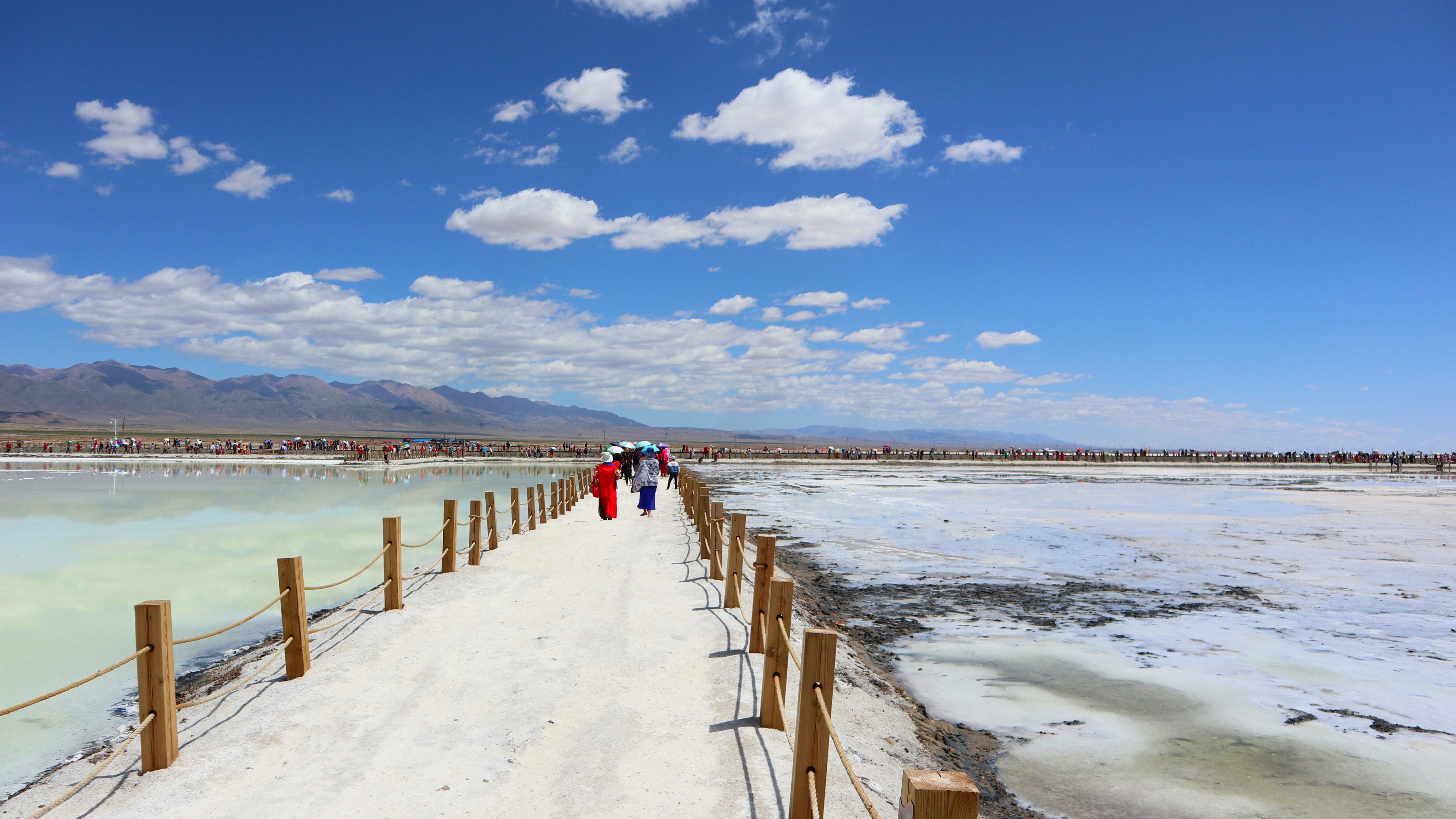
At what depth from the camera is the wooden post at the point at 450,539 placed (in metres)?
11.3

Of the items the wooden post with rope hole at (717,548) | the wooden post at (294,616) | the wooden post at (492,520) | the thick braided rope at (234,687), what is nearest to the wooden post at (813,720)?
the thick braided rope at (234,687)

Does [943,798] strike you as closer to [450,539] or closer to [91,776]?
[91,776]

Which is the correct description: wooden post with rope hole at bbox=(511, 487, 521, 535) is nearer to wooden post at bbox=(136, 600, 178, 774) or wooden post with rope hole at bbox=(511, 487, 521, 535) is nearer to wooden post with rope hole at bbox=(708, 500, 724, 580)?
wooden post with rope hole at bbox=(708, 500, 724, 580)

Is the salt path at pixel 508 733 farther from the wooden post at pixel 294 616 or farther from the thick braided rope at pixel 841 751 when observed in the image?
the thick braided rope at pixel 841 751

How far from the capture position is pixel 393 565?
8.88 metres

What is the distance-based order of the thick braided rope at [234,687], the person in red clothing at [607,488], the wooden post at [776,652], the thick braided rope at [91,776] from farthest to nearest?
the person in red clothing at [607,488], the thick braided rope at [234,687], the wooden post at [776,652], the thick braided rope at [91,776]

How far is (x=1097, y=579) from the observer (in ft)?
44.5

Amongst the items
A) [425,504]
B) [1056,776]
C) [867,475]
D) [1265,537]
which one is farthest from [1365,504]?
[425,504]

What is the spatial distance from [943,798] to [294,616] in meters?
6.07

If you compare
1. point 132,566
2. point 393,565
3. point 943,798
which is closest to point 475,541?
point 393,565

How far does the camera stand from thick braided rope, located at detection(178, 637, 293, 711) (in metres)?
5.46

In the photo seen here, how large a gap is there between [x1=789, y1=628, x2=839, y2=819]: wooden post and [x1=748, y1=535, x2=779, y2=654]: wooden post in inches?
106

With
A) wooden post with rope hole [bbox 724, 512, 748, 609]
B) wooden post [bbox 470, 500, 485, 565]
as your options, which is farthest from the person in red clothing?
wooden post with rope hole [bbox 724, 512, 748, 609]

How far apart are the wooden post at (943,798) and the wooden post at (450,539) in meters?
9.87
